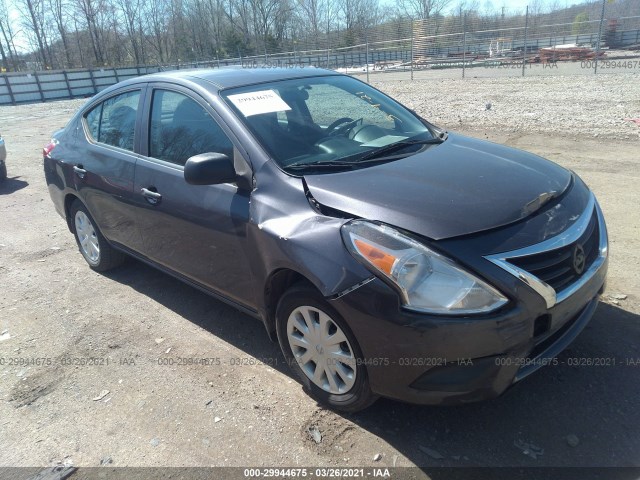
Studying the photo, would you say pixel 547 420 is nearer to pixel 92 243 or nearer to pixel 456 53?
pixel 92 243

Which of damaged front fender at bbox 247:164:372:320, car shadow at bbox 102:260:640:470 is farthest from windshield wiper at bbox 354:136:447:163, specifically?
car shadow at bbox 102:260:640:470

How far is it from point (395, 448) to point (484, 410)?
559 mm

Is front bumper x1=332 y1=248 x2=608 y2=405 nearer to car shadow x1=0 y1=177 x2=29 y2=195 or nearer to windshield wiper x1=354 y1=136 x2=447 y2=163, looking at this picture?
windshield wiper x1=354 y1=136 x2=447 y2=163

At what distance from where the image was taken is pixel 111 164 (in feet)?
13.4

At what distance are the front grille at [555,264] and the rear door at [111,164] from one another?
114 inches

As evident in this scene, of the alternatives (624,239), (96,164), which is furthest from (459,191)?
(96,164)

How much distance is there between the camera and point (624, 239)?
15.0 ft

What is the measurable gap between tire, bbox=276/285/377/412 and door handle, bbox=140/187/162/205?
1342 millimetres

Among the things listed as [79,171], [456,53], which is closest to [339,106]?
[79,171]

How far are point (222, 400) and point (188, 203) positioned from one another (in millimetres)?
1279

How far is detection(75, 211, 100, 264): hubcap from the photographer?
4.80 m

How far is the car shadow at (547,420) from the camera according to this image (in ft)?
7.89

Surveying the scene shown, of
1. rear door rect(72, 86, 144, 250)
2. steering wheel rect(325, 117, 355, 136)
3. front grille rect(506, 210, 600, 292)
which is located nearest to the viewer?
front grille rect(506, 210, 600, 292)

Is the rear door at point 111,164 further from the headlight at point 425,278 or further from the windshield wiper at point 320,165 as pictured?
the headlight at point 425,278
